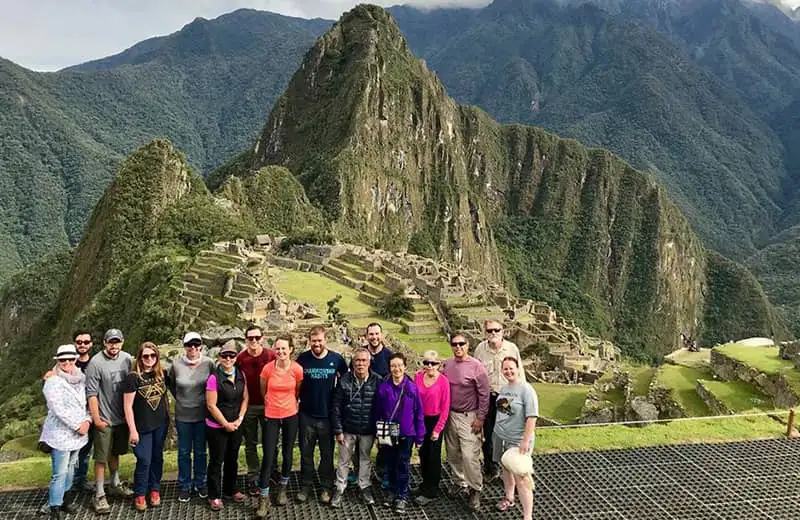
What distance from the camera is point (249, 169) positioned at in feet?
481

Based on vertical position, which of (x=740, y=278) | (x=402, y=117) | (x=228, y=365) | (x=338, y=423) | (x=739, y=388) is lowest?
(x=740, y=278)

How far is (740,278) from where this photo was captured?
566ft

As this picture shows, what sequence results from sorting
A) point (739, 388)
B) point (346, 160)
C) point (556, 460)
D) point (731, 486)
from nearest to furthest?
point (731, 486) < point (556, 460) < point (739, 388) < point (346, 160)

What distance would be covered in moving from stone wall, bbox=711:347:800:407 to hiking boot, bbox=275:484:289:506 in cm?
1387

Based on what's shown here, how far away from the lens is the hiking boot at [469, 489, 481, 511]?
916 centimetres

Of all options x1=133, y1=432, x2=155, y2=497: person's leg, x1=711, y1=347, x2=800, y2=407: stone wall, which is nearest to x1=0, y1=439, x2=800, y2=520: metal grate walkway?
x1=133, y1=432, x2=155, y2=497: person's leg

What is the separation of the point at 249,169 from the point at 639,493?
14355 centimetres

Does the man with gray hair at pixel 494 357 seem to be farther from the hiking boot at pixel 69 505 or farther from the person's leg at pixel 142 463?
the hiking boot at pixel 69 505

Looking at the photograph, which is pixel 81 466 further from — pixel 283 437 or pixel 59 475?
pixel 283 437

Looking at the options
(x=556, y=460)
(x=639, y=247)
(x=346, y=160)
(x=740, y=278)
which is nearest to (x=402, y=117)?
(x=346, y=160)

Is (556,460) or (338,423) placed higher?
(338,423)

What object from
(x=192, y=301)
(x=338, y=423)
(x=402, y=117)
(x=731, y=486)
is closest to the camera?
(x=338, y=423)

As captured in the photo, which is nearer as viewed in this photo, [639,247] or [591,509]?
[591,509]

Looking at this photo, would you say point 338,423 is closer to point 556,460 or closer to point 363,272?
point 556,460
